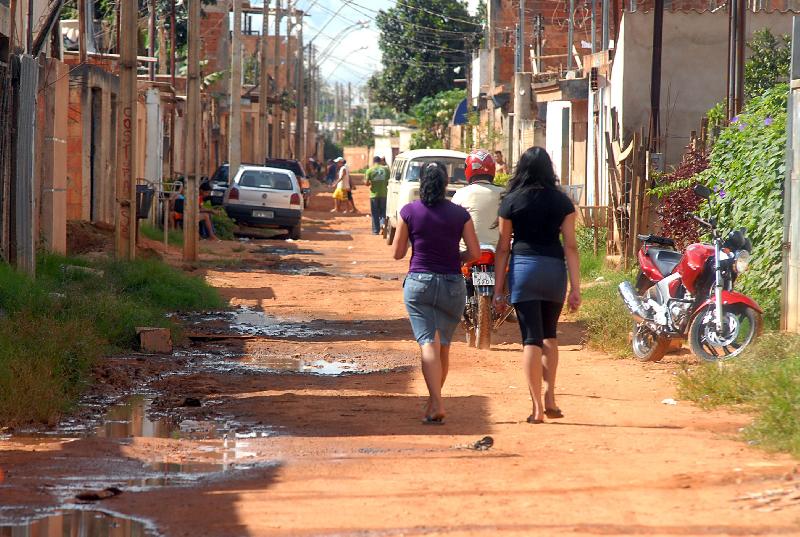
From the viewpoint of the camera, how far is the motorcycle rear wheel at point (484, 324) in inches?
472

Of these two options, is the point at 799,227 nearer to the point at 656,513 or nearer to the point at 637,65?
the point at 656,513

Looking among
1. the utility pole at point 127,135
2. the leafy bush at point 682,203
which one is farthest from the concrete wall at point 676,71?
the utility pole at point 127,135

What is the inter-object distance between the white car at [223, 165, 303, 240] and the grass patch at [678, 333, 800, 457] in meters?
20.3

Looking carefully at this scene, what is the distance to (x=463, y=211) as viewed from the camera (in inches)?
341

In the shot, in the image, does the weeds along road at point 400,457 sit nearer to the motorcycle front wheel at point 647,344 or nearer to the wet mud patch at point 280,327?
the motorcycle front wheel at point 647,344

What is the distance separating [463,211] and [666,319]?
3.13 meters

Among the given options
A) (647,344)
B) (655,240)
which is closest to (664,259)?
(655,240)

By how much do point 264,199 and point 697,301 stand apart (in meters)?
20.1

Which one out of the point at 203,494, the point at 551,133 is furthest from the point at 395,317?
the point at 551,133

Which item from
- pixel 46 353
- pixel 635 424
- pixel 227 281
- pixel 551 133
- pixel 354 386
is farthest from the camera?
pixel 551 133

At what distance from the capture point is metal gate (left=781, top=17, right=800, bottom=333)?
34.8ft

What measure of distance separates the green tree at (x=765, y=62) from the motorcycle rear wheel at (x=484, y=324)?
1021 cm

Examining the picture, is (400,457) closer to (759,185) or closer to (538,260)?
(538,260)

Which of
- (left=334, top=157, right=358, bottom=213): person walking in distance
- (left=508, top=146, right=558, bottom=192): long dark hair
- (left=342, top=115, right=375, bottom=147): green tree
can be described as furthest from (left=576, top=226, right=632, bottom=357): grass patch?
(left=342, top=115, right=375, bottom=147): green tree
